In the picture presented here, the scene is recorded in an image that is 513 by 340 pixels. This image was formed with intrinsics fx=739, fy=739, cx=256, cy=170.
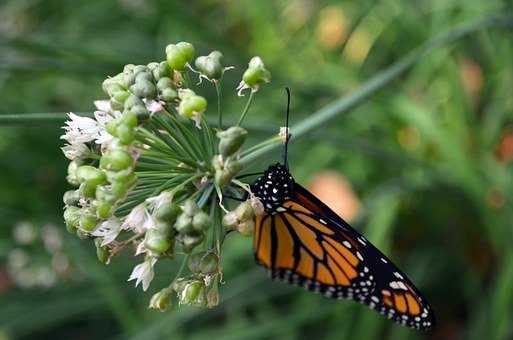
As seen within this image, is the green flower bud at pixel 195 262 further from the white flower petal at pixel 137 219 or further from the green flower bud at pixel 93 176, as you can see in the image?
the green flower bud at pixel 93 176

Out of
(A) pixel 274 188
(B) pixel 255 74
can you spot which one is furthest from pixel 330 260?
(B) pixel 255 74

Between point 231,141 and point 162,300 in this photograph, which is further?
point 162,300

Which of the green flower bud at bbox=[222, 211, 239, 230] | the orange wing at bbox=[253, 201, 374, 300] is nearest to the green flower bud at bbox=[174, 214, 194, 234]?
the green flower bud at bbox=[222, 211, 239, 230]

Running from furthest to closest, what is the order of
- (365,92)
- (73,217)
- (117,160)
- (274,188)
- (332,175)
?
(332,175) → (365,92) → (274,188) → (73,217) → (117,160)

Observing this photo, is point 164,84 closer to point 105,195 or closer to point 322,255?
point 105,195

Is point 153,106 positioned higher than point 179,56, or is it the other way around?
point 179,56

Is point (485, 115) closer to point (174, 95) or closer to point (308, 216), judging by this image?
point (308, 216)

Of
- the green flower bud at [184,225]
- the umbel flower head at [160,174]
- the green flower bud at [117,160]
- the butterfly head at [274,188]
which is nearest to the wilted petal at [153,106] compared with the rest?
the umbel flower head at [160,174]
